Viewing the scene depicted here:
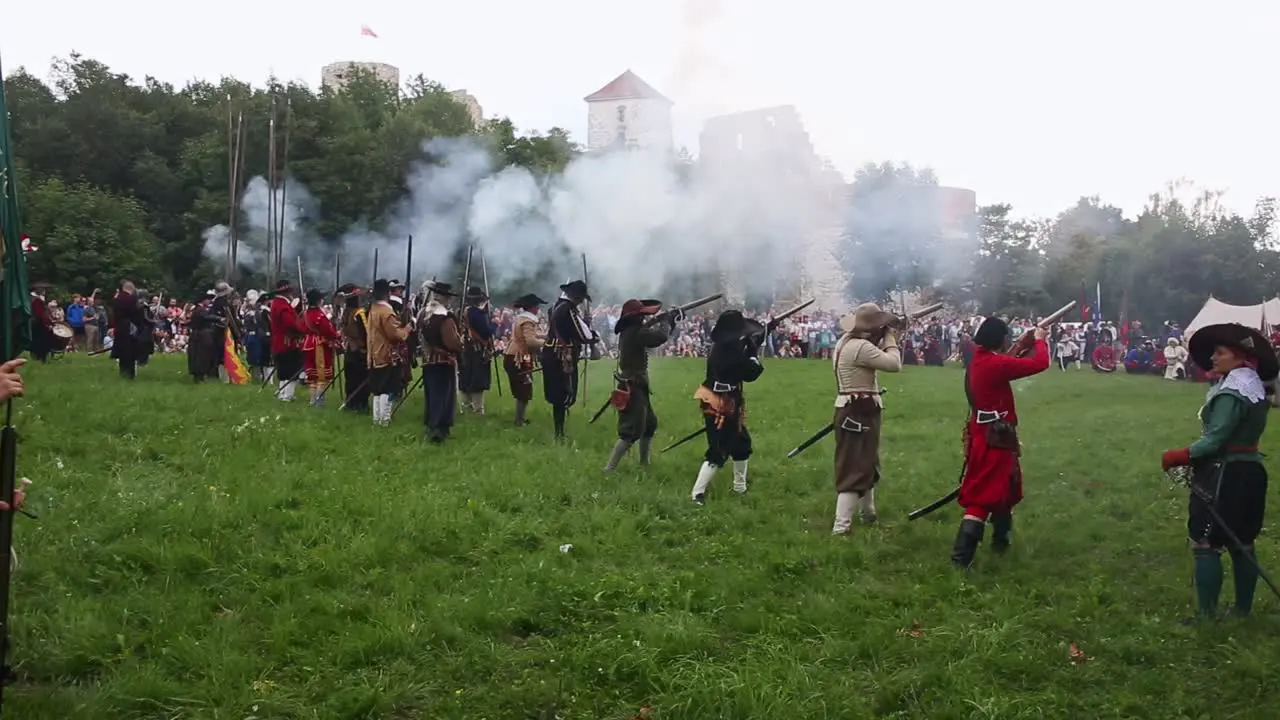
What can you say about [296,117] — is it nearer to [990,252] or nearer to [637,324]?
[990,252]

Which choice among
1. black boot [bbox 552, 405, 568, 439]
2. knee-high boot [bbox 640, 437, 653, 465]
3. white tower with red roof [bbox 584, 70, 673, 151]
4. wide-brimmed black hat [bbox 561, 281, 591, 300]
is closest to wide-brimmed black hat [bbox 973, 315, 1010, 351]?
knee-high boot [bbox 640, 437, 653, 465]

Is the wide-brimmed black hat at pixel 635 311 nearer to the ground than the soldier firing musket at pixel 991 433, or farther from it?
farther from it

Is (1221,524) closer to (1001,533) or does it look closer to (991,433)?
(991,433)

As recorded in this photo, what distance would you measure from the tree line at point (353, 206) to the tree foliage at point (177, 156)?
0.07 m

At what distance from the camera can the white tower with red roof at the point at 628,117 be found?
2456 centimetres

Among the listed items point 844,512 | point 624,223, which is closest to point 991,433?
point 844,512

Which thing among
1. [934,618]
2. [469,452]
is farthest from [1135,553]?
[469,452]

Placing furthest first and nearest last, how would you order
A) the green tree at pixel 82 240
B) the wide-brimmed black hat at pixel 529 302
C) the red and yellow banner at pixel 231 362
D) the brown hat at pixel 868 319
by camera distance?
the green tree at pixel 82 240 → the red and yellow banner at pixel 231 362 → the wide-brimmed black hat at pixel 529 302 → the brown hat at pixel 868 319

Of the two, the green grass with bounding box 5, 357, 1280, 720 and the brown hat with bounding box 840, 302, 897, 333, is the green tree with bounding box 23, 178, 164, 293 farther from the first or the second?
the brown hat with bounding box 840, 302, 897, 333

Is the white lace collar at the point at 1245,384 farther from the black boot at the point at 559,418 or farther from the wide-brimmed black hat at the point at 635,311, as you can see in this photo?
the black boot at the point at 559,418

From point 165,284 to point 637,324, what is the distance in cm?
3149

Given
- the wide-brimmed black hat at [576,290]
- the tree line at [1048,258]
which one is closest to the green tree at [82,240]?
the tree line at [1048,258]

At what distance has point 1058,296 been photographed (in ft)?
122

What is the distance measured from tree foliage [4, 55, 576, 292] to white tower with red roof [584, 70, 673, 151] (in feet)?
6.73
